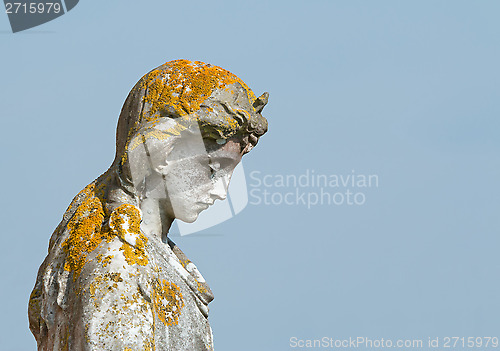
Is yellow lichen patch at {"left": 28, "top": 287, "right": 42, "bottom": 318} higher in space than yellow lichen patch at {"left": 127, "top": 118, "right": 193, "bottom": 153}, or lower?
lower

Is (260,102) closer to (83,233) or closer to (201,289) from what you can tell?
(201,289)

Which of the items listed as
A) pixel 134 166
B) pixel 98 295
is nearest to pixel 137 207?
pixel 134 166

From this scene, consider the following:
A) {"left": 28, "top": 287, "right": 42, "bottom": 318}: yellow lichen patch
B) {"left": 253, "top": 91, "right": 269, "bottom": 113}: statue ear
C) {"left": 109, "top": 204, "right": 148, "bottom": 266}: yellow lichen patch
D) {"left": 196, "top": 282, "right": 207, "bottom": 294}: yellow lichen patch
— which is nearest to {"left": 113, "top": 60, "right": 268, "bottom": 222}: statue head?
{"left": 253, "top": 91, "right": 269, "bottom": 113}: statue ear

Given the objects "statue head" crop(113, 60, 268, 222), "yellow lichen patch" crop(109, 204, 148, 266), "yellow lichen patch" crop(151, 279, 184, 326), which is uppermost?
"statue head" crop(113, 60, 268, 222)

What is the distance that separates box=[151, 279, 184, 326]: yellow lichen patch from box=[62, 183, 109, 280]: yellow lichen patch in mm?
644

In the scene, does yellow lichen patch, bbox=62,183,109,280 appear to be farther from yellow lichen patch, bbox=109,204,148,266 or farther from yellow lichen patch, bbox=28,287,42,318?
yellow lichen patch, bbox=28,287,42,318

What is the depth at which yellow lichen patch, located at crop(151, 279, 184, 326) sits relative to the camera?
12078mm

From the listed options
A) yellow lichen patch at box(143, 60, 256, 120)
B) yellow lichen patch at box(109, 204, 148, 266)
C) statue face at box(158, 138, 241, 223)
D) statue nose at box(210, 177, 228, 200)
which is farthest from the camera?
statue nose at box(210, 177, 228, 200)

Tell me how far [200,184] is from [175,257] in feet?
2.36

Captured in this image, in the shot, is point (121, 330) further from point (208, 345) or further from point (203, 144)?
point (203, 144)

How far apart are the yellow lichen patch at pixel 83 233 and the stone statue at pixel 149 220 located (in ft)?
0.04

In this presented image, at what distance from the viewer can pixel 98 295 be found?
11.7m

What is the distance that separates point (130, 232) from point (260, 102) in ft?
6.48

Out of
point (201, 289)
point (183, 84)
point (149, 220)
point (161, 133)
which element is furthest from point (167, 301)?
point (183, 84)
